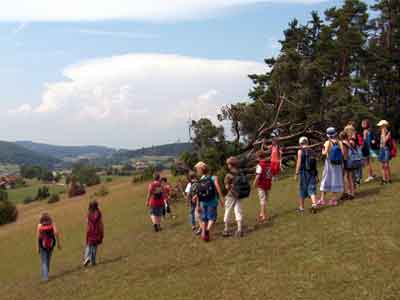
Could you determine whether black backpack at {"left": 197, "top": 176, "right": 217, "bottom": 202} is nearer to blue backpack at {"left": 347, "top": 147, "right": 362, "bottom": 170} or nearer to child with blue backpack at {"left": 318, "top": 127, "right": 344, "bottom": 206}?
child with blue backpack at {"left": 318, "top": 127, "right": 344, "bottom": 206}

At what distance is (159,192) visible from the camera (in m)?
15.9

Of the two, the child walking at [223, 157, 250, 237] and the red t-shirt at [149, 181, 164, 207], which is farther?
the red t-shirt at [149, 181, 164, 207]

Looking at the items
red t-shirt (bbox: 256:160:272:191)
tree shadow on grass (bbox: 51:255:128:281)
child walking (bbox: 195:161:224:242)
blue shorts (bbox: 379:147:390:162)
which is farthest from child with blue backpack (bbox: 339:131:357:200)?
tree shadow on grass (bbox: 51:255:128:281)

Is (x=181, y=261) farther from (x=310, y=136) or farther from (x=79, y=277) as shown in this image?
(x=310, y=136)

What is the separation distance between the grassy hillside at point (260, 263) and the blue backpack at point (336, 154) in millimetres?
1212

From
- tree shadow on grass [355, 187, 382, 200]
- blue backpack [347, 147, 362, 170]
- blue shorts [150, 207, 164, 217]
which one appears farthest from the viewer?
blue shorts [150, 207, 164, 217]

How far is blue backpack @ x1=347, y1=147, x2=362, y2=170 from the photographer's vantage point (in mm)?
13139

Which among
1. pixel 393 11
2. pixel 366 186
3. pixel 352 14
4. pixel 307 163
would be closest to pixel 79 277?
pixel 307 163

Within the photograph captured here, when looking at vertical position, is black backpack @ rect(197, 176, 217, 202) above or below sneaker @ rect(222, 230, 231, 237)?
above

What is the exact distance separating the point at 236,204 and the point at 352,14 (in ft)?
117

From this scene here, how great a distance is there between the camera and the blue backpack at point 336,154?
12502 mm

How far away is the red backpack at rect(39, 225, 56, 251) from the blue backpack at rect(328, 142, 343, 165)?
7.31m

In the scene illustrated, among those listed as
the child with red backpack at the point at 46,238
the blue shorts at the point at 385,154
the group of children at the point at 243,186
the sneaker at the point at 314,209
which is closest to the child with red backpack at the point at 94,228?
the group of children at the point at 243,186

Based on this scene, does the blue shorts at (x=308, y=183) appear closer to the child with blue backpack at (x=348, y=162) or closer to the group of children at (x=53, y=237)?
the child with blue backpack at (x=348, y=162)
